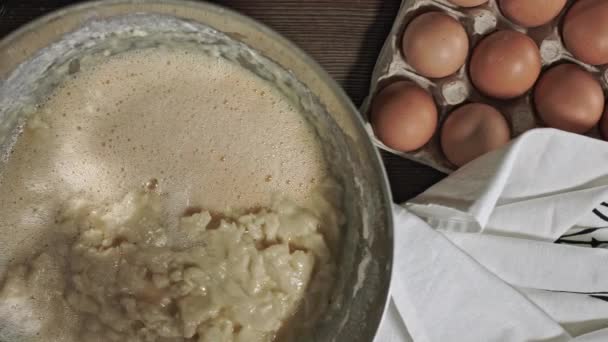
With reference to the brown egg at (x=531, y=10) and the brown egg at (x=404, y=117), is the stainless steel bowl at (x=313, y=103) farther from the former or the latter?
the brown egg at (x=531, y=10)

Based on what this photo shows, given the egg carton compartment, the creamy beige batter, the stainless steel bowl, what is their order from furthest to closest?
the egg carton compartment
the creamy beige batter
the stainless steel bowl

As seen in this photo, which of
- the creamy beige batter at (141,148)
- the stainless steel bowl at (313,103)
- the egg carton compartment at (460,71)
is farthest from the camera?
the egg carton compartment at (460,71)

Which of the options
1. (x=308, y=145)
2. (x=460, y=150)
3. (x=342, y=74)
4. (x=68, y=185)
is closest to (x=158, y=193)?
(x=68, y=185)

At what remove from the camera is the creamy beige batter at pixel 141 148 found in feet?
2.91

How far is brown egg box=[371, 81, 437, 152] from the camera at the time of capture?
0.95 m

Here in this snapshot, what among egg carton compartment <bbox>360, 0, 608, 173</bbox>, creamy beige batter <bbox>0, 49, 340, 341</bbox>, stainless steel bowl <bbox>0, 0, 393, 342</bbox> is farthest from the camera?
egg carton compartment <bbox>360, 0, 608, 173</bbox>

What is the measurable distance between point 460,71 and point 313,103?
1.01 ft

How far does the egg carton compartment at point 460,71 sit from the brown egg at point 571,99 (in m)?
0.03

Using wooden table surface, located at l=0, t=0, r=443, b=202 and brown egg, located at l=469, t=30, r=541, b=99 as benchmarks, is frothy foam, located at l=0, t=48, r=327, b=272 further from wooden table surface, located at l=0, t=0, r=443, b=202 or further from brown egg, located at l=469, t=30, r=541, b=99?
brown egg, located at l=469, t=30, r=541, b=99

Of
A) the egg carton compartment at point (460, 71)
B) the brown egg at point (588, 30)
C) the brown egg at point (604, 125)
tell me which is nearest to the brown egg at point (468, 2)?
the egg carton compartment at point (460, 71)

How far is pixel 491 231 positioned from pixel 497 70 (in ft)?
0.88

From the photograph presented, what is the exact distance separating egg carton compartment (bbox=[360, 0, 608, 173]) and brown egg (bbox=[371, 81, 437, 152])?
3cm

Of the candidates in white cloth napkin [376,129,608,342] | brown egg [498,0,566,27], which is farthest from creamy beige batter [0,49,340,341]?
brown egg [498,0,566,27]

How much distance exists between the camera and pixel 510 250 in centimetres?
94
